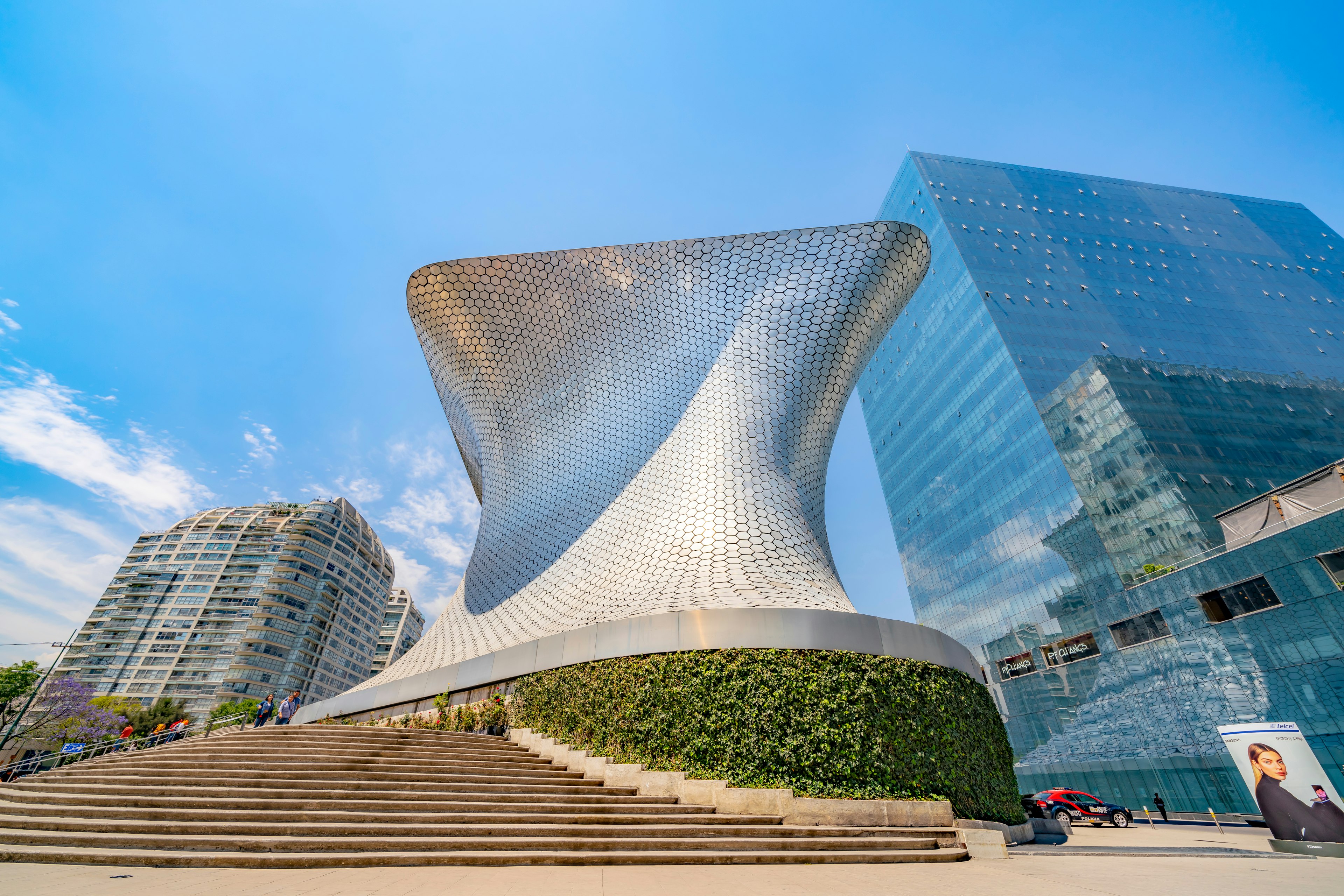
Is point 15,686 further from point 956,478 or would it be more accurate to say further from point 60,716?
point 956,478

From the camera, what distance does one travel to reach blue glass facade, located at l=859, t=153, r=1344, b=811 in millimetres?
26031

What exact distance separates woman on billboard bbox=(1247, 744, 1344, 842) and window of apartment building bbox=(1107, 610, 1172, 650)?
2497 centimetres

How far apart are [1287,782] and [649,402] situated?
1613 centimetres

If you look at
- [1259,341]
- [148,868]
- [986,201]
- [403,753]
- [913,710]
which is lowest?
[148,868]

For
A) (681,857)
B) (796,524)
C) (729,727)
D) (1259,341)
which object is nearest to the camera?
(681,857)

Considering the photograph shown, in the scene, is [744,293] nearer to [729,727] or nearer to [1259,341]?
[729,727]

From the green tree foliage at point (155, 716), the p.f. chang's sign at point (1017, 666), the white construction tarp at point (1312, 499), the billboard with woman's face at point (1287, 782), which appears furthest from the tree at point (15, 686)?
the white construction tarp at point (1312, 499)

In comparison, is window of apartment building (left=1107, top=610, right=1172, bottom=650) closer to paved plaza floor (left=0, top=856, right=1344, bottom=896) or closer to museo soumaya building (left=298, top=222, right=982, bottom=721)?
museo soumaya building (left=298, top=222, right=982, bottom=721)

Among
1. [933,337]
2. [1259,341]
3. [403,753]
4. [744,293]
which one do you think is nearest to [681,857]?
[403,753]

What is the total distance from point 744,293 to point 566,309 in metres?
6.39

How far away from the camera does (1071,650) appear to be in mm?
33719

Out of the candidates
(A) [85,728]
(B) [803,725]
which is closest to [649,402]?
(B) [803,725]

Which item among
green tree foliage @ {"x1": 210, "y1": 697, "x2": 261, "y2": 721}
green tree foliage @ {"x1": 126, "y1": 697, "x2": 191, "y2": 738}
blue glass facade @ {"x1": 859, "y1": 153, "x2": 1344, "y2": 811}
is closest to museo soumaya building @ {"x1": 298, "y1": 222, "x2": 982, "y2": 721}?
blue glass facade @ {"x1": 859, "y1": 153, "x2": 1344, "y2": 811}

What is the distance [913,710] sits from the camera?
958cm
